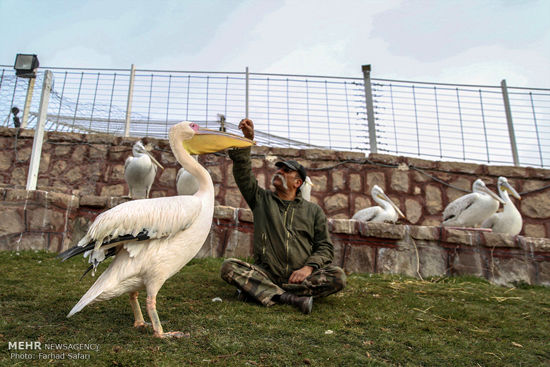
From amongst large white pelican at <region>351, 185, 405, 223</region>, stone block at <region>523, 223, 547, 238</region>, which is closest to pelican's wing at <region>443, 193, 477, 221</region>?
large white pelican at <region>351, 185, 405, 223</region>

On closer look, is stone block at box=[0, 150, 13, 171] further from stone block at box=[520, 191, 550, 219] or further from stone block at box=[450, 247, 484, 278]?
stone block at box=[520, 191, 550, 219]

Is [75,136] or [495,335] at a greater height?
[75,136]

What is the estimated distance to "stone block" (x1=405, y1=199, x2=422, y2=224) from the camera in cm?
887

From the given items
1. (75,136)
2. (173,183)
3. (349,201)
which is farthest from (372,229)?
(75,136)

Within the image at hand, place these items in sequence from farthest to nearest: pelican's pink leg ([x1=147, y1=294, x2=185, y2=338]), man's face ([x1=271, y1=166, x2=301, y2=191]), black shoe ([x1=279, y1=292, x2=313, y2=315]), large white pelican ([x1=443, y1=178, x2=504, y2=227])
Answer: large white pelican ([x1=443, y1=178, x2=504, y2=227]), man's face ([x1=271, y1=166, x2=301, y2=191]), black shoe ([x1=279, y1=292, x2=313, y2=315]), pelican's pink leg ([x1=147, y1=294, x2=185, y2=338])

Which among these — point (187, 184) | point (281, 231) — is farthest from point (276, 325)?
point (187, 184)

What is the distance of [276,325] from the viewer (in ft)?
11.0

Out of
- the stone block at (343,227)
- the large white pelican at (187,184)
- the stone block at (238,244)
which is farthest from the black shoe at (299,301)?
the large white pelican at (187,184)

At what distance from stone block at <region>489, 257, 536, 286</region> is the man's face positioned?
3.17 meters

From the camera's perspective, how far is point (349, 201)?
29.2 feet

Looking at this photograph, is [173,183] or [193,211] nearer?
[193,211]

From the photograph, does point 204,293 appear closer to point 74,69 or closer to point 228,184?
point 228,184

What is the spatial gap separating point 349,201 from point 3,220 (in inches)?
230

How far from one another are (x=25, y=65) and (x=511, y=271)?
312 inches
